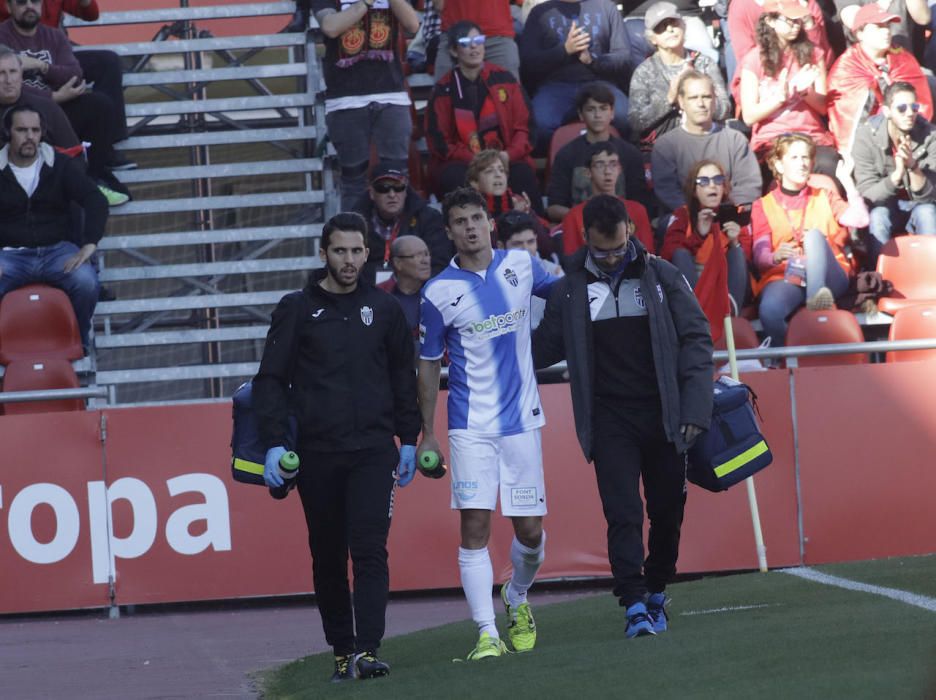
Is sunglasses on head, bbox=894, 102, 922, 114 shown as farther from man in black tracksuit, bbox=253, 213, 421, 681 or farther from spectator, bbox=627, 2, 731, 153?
man in black tracksuit, bbox=253, 213, 421, 681

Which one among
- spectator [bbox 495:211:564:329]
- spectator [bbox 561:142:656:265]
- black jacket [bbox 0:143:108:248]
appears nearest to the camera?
spectator [bbox 495:211:564:329]

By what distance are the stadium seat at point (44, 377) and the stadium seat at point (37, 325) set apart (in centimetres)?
10

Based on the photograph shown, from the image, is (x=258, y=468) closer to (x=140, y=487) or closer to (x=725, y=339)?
(x=140, y=487)

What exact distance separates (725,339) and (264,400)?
5.34m

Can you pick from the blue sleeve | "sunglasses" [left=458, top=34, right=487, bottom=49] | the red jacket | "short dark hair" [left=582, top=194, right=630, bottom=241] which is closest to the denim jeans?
the red jacket

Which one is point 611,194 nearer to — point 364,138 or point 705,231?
point 705,231

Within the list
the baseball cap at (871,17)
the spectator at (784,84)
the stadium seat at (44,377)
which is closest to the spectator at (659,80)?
the spectator at (784,84)

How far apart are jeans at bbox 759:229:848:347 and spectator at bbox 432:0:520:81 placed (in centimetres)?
→ 318

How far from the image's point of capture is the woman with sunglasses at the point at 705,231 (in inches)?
485

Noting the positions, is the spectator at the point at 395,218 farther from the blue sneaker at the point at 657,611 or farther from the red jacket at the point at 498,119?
the blue sneaker at the point at 657,611

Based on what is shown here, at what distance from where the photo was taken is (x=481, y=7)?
46.5ft

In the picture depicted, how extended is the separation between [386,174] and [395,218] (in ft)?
1.28

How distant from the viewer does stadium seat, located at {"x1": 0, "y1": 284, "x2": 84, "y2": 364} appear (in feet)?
39.9

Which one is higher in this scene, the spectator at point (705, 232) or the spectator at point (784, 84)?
the spectator at point (784, 84)
